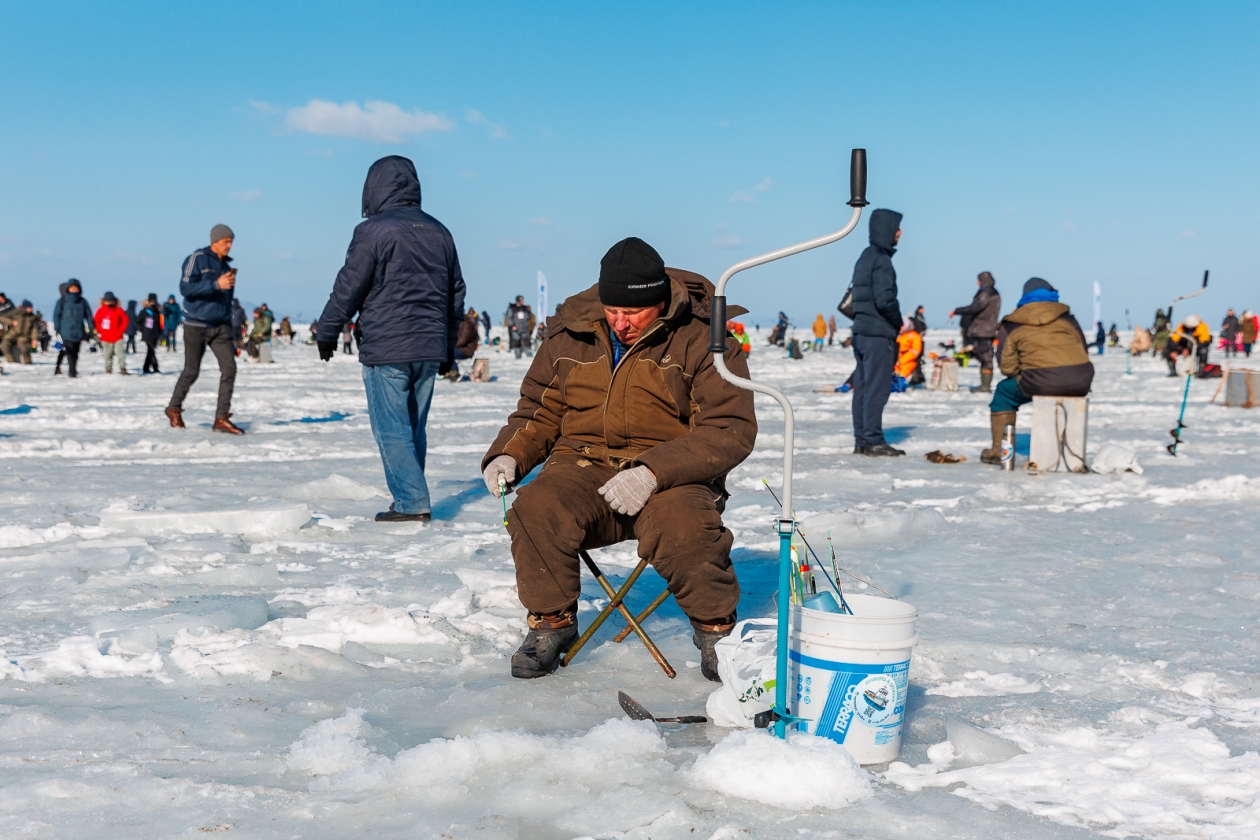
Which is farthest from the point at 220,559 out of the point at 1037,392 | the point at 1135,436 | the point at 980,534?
the point at 1135,436

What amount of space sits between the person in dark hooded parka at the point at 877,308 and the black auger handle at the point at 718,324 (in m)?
6.21

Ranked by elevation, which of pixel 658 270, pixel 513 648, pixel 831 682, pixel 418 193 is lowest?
pixel 513 648

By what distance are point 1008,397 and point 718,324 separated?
20.7ft

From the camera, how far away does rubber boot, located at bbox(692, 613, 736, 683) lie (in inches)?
123

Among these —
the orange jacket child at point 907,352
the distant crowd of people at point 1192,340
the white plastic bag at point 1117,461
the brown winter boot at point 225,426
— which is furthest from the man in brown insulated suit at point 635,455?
the orange jacket child at point 907,352

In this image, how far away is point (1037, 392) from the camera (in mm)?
7727

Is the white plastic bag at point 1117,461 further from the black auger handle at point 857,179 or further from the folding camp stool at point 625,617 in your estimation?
the black auger handle at point 857,179

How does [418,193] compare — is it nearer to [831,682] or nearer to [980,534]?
[980,534]

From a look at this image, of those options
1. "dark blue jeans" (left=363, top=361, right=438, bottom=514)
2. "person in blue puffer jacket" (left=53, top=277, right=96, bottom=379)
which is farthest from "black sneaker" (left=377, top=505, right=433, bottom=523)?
"person in blue puffer jacket" (left=53, top=277, right=96, bottom=379)

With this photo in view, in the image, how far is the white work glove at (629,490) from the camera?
9.77 feet

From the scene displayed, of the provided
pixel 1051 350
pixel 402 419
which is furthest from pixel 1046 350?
pixel 402 419

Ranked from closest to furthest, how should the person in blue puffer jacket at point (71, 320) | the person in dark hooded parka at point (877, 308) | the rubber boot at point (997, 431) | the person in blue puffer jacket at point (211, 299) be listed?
the rubber boot at point (997, 431)
the person in dark hooded parka at point (877, 308)
the person in blue puffer jacket at point (211, 299)
the person in blue puffer jacket at point (71, 320)

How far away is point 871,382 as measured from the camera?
8.71 m

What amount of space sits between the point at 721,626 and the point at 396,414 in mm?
2843
